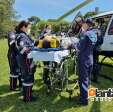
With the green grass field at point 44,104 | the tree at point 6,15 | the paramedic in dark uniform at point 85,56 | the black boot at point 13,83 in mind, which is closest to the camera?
the paramedic in dark uniform at point 85,56

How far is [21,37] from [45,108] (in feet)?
6.16

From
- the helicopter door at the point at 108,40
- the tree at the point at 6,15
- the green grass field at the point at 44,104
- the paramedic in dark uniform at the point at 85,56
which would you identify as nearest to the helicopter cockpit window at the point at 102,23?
the helicopter door at the point at 108,40

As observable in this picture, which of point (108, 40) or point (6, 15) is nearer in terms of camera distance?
point (108, 40)

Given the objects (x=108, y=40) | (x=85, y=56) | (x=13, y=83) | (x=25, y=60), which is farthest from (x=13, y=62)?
(x=108, y=40)

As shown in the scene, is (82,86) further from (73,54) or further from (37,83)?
(37,83)

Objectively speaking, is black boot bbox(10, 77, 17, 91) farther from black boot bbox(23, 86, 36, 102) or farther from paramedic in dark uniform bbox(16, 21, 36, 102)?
paramedic in dark uniform bbox(16, 21, 36, 102)

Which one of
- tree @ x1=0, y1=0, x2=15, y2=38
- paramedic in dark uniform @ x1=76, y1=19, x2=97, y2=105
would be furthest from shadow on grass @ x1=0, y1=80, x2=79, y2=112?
tree @ x1=0, y1=0, x2=15, y2=38

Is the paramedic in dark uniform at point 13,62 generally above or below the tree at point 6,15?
below

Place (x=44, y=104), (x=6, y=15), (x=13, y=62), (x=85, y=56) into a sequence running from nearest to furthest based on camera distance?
(x=85, y=56) < (x=44, y=104) < (x=13, y=62) < (x=6, y=15)

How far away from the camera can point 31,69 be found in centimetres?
998

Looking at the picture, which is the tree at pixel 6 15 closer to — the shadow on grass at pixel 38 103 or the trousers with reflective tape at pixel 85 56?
the shadow on grass at pixel 38 103

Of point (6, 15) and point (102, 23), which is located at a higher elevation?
point (6, 15)

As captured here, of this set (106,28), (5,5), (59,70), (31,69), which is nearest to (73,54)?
(59,70)

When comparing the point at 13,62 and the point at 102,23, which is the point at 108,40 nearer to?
the point at 102,23
